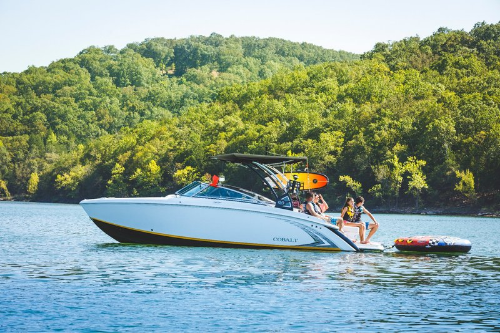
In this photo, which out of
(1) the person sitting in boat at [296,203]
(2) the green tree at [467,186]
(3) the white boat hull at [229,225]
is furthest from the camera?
(2) the green tree at [467,186]

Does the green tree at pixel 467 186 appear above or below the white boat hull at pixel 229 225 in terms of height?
above

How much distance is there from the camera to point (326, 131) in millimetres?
98750

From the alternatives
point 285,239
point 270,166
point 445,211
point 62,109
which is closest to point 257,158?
point 270,166

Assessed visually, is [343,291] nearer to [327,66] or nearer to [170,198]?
[170,198]

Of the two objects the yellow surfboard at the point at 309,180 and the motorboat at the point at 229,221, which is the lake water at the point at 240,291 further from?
the yellow surfboard at the point at 309,180

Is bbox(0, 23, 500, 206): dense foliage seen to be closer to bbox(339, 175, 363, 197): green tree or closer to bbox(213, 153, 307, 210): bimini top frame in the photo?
bbox(339, 175, 363, 197): green tree

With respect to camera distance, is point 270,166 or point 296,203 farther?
point 270,166

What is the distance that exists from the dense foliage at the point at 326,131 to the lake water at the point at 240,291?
59.7m

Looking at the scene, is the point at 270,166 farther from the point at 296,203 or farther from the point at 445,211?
the point at 445,211

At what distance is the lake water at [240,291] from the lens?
1234cm

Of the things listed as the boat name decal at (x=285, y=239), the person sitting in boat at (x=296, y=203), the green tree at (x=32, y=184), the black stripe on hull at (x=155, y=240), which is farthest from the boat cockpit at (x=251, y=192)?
the green tree at (x=32, y=184)

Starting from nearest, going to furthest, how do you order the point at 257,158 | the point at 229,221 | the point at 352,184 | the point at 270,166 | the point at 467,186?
the point at 229,221 → the point at 257,158 → the point at 270,166 → the point at 467,186 → the point at 352,184

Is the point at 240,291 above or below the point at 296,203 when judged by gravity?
below

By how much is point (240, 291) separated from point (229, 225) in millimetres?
7137
